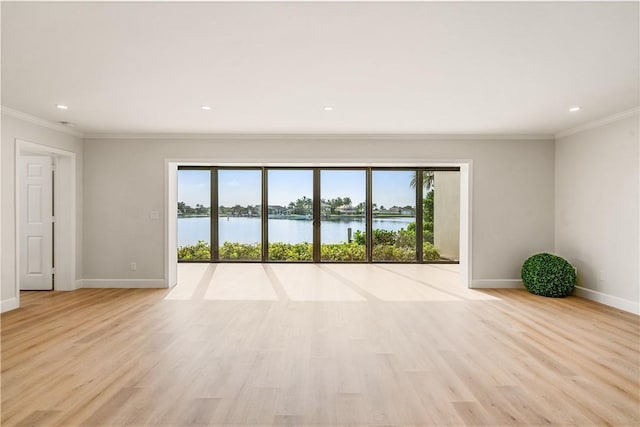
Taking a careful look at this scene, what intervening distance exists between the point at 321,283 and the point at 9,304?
14.3 ft

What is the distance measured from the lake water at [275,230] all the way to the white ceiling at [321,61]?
402 centimetres

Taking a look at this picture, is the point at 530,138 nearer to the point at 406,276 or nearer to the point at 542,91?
the point at 542,91

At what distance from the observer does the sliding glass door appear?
8.71 meters

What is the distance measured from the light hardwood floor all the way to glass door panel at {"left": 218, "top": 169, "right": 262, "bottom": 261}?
3305 millimetres

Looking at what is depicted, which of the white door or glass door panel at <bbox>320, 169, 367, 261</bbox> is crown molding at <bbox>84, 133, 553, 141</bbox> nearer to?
the white door

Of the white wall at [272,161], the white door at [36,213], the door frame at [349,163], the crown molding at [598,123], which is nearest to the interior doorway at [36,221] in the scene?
the white door at [36,213]

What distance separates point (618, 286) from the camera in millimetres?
4836

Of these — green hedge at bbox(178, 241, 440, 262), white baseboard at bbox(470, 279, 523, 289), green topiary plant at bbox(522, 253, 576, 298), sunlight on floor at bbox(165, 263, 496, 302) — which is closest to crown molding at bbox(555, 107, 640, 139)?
green topiary plant at bbox(522, 253, 576, 298)

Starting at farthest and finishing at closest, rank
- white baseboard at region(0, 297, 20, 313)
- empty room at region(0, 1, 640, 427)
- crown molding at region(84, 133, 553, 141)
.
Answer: crown molding at region(84, 133, 553, 141)
white baseboard at region(0, 297, 20, 313)
empty room at region(0, 1, 640, 427)

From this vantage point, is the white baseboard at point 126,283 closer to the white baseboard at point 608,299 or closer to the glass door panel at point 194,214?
the glass door panel at point 194,214

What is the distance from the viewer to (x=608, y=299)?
4973 mm

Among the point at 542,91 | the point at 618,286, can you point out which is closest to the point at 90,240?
the point at 542,91

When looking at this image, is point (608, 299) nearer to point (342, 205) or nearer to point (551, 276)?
point (551, 276)

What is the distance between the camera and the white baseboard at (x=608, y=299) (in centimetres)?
460
